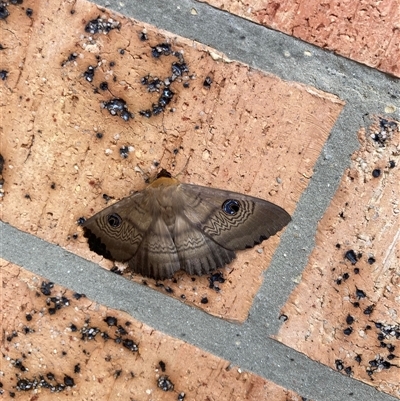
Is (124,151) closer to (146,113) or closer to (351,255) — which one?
(146,113)

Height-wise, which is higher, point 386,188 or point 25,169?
point 386,188

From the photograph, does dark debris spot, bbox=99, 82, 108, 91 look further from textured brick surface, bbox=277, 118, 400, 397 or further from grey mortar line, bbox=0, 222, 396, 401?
textured brick surface, bbox=277, 118, 400, 397

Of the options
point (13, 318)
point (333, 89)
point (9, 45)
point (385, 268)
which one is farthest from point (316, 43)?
point (13, 318)

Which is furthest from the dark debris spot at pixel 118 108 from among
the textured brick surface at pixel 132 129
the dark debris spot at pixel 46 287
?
the dark debris spot at pixel 46 287

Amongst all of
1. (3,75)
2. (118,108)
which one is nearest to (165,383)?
(118,108)

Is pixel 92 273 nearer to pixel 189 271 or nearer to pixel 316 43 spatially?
pixel 189 271

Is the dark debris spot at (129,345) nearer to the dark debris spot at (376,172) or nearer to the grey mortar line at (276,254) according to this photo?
the grey mortar line at (276,254)

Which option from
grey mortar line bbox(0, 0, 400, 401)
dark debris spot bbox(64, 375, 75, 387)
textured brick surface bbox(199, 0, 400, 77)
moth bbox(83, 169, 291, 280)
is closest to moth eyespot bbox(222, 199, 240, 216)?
moth bbox(83, 169, 291, 280)
